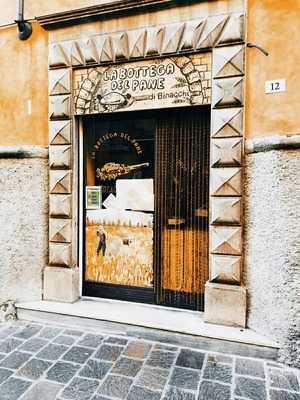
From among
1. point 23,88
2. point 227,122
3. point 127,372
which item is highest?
point 23,88

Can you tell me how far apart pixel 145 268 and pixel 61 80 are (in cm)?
292

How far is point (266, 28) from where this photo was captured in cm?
380

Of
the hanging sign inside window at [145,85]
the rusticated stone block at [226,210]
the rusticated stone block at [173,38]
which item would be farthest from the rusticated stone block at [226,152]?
the rusticated stone block at [173,38]

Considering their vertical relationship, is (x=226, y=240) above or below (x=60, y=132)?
below

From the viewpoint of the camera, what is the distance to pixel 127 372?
130 inches

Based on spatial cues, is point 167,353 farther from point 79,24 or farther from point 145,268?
point 79,24

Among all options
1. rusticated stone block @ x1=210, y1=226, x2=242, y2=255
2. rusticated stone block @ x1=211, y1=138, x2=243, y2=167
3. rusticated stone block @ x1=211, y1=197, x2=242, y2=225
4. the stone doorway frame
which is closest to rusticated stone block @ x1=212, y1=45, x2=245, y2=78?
the stone doorway frame

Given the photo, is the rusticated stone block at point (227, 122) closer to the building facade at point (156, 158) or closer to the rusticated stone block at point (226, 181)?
the building facade at point (156, 158)

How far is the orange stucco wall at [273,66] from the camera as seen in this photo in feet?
12.1

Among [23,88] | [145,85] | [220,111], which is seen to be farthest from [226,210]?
[23,88]

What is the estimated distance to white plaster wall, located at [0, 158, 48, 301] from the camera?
4820 millimetres

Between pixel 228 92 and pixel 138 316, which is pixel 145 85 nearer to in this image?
pixel 228 92

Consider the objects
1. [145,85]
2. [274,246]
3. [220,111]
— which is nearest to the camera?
[274,246]

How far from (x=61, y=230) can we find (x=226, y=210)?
234 cm
